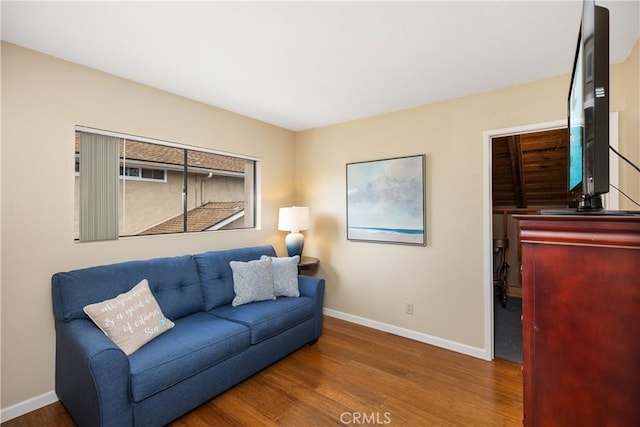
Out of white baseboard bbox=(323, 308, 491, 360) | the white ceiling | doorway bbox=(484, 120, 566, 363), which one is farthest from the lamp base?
doorway bbox=(484, 120, 566, 363)

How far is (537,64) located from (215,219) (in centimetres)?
324

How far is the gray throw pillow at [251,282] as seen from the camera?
9.02 ft

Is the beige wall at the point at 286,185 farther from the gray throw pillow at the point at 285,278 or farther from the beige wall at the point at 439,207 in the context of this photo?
the gray throw pillow at the point at 285,278

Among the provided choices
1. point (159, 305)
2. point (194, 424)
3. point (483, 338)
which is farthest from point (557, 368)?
point (159, 305)

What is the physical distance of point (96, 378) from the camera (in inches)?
60.6

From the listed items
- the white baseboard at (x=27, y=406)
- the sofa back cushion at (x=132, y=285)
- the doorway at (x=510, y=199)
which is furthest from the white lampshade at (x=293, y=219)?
the white baseboard at (x=27, y=406)

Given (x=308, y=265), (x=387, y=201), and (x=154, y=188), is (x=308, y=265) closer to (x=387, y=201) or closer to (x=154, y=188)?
(x=387, y=201)

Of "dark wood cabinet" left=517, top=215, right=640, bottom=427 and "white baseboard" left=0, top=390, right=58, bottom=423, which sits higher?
"dark wood cabinet" left=517, top=215, right=640, bottom=427

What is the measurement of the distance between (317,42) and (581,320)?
6.44 feet

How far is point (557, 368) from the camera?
0.81 m

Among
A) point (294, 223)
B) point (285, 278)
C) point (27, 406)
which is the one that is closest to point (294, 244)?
point (294, 223)

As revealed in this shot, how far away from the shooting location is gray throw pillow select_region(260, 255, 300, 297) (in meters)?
2.95

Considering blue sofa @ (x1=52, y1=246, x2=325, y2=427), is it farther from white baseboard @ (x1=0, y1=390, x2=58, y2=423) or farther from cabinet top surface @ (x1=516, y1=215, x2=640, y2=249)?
cabinet top surface @ (x1=516, y1=215, x2=640, y2=249)

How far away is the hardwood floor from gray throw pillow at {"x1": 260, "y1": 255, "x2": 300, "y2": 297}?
0.57 meters
